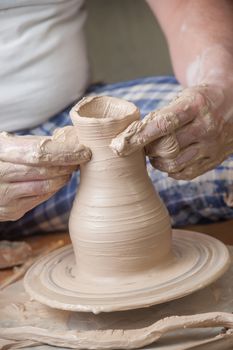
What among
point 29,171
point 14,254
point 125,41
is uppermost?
point 29,171

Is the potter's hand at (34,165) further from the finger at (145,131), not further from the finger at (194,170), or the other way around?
the finger at (194,170)

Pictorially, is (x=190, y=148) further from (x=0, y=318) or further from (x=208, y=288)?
(x=0, y=318)

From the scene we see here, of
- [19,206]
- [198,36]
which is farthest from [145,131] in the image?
[198,36]

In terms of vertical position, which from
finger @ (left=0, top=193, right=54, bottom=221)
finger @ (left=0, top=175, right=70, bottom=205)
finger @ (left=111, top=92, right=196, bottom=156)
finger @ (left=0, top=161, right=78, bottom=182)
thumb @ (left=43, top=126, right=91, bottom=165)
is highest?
finger @ (left=111, top=92, right=196, bottom=156)

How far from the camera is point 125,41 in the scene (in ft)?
12.3

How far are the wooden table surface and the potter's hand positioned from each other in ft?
1.59

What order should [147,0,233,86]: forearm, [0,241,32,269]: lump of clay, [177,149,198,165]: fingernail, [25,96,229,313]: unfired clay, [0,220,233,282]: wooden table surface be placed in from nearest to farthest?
[25,96,229,313]: unfired clay
[177,149,198,165]: fingernail
[147,0,233,86]: forearm
[0,241,32,269]: lump of clay
[0,220,233,282]: wooden table surface

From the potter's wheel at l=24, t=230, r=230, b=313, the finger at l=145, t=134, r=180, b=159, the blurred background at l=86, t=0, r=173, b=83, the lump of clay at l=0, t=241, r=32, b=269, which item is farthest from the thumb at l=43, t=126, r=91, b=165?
the blurred background at l=86, t=0, r=173, b=83

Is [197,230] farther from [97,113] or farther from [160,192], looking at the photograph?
[97,113]

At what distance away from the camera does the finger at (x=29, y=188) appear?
63.3 inches

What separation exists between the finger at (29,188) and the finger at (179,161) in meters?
0.17

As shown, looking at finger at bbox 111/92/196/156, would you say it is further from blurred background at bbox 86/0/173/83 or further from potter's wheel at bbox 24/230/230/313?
blurred background at bbox 86/0/173/83

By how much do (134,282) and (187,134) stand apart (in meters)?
0.29

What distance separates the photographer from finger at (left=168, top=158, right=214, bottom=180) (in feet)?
5.48
